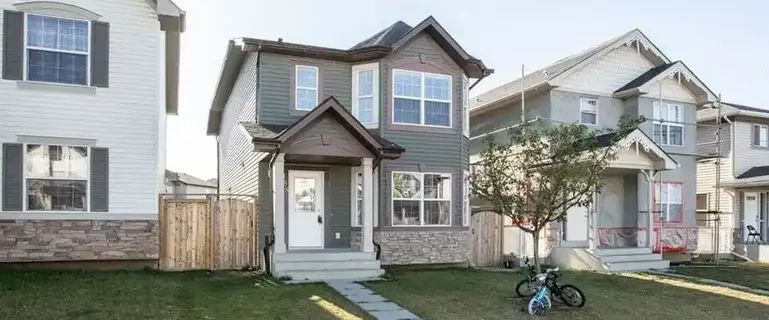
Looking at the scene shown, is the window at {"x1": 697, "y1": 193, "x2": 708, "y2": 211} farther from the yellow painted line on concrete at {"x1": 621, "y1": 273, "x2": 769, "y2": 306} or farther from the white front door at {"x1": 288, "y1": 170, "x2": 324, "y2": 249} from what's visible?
the white front door at {"x1": 288, "y1": 170, "x2": 324, "y2": 249}

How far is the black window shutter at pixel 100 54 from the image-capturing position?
14.0 metres

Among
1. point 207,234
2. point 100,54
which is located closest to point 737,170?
point 207,234

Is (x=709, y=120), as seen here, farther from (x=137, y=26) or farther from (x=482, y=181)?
(x=137, y=26)

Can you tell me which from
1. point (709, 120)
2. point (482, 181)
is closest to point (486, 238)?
point (482, 181)

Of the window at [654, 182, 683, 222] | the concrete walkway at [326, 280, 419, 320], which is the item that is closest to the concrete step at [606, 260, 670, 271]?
the window at [654, 182, 683, 222]

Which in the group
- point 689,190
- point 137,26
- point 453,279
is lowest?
point 453,279

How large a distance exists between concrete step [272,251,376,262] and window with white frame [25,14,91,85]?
6.04 meters

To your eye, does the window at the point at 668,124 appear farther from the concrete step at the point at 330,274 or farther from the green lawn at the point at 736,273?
the concrete step at the point at 330,274

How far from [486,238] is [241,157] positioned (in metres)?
7.80

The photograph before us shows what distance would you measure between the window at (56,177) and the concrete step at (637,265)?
14.2 metres

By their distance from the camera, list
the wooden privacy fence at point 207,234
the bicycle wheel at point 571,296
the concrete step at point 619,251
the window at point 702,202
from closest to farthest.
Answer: the bicycle wheel at point 571,296
the wooden privacy fence at point 207,234
the concrete step at point 619,251
the window at point 702,202

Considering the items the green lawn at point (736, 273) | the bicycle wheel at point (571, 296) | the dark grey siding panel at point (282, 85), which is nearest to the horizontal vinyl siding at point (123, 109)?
the dark grey siding panel at point (282, 85)

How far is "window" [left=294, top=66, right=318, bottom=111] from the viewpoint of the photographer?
16.2m

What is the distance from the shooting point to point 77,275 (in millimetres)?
13070
